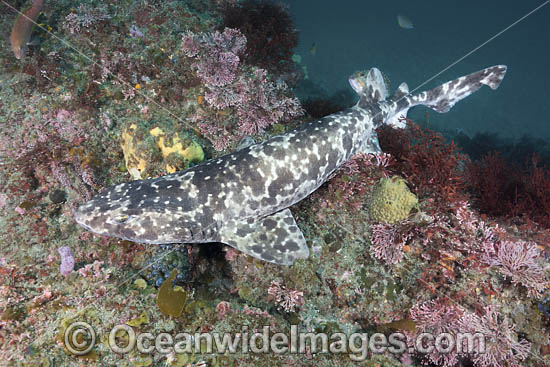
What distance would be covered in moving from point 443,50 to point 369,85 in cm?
6248

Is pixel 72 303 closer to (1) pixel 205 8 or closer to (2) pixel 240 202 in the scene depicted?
(2) pixel 240 202

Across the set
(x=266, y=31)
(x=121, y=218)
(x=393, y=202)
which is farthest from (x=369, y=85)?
(x=121, y=218)

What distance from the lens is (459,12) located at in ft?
305

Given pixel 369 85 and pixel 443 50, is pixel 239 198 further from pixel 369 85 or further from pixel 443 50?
pixel 443 50

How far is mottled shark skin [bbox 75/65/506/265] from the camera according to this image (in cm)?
385

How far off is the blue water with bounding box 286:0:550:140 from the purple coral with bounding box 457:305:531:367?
8291 millimetres

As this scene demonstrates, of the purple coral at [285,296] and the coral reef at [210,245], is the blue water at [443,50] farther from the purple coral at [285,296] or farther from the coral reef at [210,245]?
the purple coral at [285,296]

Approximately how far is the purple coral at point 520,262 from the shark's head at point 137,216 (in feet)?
15.7

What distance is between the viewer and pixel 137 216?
12.5 ft

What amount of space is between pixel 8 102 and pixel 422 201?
8806 millimetres

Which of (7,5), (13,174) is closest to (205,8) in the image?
(7,5)

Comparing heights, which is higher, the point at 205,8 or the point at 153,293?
the point at 205,8

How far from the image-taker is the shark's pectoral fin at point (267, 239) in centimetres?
425

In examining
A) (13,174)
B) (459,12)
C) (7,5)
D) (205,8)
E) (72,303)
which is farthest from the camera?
(459,12)
